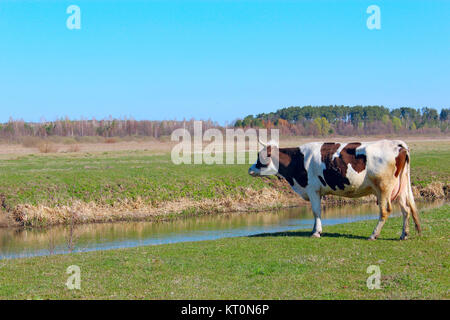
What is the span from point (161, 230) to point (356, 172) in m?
10.9

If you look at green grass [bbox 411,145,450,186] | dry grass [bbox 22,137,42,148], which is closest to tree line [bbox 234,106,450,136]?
dry grass [bbox 22,137,42,148]

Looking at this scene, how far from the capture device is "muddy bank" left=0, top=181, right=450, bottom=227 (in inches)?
917

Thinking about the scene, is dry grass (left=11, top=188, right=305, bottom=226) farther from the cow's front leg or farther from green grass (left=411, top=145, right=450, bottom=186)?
the cow's front leg

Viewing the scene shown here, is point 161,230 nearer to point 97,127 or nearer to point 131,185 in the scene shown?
point 131,185

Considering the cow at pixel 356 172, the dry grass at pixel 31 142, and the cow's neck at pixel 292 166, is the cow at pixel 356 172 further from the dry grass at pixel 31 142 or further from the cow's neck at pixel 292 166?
the dry grass at pixel 31 142

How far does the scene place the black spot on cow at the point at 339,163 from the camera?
43.3 feet

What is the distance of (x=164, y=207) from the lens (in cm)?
2612

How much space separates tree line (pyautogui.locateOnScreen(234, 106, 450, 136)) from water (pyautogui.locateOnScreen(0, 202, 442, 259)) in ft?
221

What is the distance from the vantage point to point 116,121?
97375mm

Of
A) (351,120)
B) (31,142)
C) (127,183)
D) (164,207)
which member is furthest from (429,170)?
(351,120)

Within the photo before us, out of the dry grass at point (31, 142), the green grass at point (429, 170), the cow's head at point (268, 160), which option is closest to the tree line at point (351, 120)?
the dry grass at point (31, 142)

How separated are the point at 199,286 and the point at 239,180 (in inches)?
821
